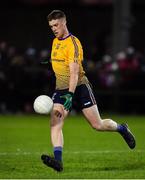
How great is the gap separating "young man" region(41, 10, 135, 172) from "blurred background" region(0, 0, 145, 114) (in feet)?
35.5

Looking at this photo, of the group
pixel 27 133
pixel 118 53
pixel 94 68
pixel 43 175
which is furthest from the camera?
pixel 118 53

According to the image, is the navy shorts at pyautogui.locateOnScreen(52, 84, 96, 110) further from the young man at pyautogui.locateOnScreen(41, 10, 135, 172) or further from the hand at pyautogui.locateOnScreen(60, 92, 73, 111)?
the hand at pyautogui.locateOnScreen(60, 92, 73, 111)

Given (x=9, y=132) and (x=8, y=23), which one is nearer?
(x=9, y=132)

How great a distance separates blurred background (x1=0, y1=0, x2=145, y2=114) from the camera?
26.4 meters

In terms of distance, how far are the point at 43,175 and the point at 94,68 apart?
49.6 ft

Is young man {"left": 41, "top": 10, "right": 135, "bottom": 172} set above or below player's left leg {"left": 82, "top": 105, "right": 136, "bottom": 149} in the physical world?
above

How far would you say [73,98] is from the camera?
42.0 ft

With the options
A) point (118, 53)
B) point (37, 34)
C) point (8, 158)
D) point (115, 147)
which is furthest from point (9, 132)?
point (37, 34)

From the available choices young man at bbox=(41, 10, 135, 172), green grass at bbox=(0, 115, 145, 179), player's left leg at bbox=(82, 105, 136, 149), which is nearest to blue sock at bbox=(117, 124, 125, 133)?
player's left leg at bbox=(82, 105, 136, 149)

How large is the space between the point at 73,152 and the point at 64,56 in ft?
10.8

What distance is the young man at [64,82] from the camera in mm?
12102

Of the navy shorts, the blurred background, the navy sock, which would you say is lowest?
the blurred background

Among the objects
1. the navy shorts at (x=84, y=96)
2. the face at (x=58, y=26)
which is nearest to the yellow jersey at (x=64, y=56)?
the face at (x=58, y=26)

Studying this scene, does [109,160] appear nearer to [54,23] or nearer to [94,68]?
[54,23]
